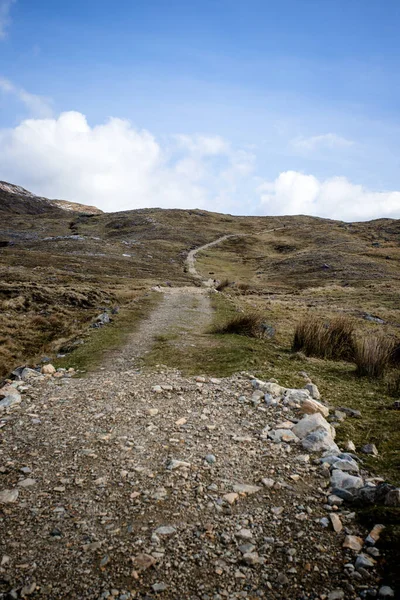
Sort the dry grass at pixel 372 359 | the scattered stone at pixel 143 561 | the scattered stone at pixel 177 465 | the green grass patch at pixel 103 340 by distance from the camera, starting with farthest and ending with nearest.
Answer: the green grass patch at pixel 103 340
the dry grass at pixel 372 359
the scattered stone at pixel 177 465
the scattered stone at pixel 143 561

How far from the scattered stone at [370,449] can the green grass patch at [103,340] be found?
23.1 ft

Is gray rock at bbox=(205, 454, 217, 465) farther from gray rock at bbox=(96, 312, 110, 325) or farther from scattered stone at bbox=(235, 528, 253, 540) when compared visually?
gray rock at bbox=(96, 312, 110, 325)

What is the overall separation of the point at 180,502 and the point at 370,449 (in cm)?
311

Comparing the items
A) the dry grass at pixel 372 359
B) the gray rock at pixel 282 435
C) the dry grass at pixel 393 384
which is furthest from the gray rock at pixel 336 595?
the dry grass at pixel 372 359

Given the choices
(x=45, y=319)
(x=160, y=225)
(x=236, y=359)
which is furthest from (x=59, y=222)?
(x=236, y=359)

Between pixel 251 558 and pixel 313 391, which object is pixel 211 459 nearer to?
pixel 251 558

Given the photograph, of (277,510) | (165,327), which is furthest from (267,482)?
(165,327)

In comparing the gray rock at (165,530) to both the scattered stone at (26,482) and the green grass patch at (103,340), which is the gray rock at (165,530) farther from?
the green grass patch at (103,340)

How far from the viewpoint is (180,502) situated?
13.9 ft

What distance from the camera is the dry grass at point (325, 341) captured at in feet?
39.0

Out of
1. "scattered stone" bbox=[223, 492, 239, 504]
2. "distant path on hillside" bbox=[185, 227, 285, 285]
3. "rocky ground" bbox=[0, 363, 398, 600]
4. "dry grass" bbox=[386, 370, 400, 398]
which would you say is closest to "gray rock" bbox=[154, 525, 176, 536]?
"rocky ground" bbox=[0, 363, 398, 600]

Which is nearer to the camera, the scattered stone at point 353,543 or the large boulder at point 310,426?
the scattered stone at point 353,543

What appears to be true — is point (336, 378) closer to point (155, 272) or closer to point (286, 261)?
point (155, 272)

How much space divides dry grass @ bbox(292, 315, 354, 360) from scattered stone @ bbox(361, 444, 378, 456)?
6.34 m
